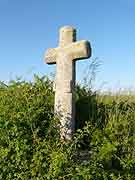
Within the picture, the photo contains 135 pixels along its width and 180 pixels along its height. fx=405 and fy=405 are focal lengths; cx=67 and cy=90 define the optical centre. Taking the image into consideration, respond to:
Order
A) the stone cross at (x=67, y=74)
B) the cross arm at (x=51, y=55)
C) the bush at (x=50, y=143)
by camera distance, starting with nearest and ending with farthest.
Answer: the bush at (x=50, y=143)
the stone cross at (x=67, y=74)
the cross arm at (x=51, y=55)

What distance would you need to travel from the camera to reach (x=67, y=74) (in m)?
5.57

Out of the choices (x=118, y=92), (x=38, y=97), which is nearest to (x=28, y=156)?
(x=38, y=97)

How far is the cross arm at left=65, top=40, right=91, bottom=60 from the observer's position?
5.39 metres

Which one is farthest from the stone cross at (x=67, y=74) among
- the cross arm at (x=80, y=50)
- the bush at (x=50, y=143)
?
the bush at (x=50, y=143)

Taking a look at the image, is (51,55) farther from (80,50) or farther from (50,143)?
(50,143)

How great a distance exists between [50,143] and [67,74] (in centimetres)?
108

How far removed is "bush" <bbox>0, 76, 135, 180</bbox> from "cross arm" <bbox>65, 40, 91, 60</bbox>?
2.67 ft

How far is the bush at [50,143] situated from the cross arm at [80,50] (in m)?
0.81

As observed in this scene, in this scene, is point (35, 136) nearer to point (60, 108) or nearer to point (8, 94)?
point (60, 108)

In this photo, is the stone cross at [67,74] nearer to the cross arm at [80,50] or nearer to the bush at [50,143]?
the cross arm at [80,50]

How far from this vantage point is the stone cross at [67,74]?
5371 mm

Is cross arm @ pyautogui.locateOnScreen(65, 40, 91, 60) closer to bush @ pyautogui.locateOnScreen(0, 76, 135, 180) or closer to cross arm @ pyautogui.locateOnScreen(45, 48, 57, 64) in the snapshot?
cross arm @ pyautogui.locateOnScreen(45, 48, 57, 64)

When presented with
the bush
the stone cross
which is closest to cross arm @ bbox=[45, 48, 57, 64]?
the stone cross

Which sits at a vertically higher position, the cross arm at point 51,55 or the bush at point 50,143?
the cross arm at point 51,55
